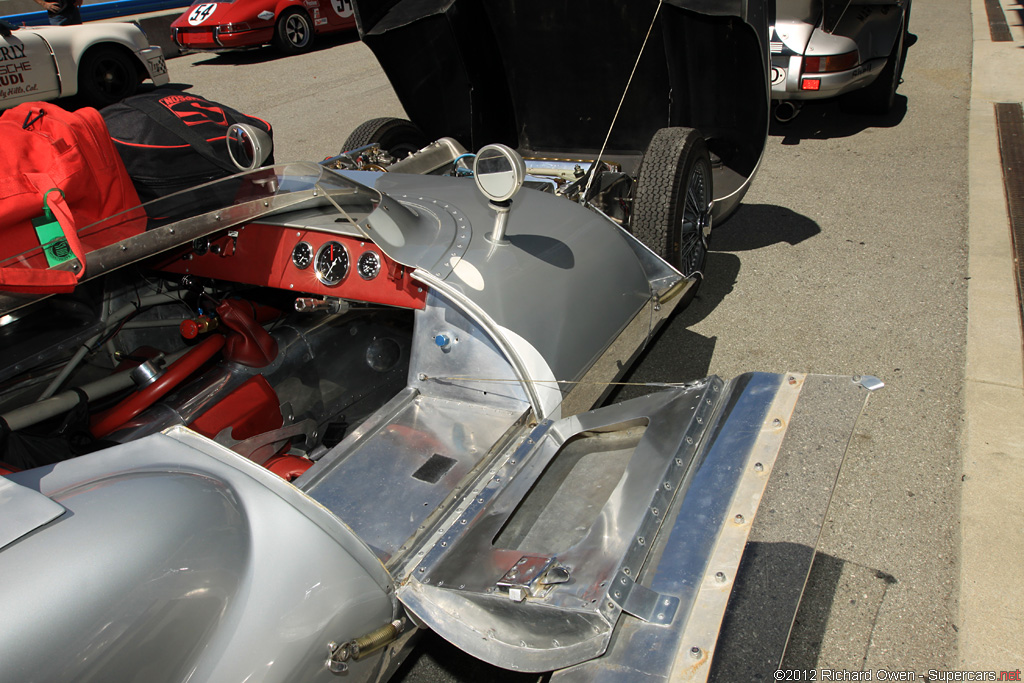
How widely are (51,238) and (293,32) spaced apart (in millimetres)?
10444

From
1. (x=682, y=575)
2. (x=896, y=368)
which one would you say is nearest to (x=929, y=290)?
(x=896, y=368)

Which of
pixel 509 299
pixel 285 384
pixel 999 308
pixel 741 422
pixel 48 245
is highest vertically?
pixel 48 245

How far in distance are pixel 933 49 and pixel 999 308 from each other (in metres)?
6.87

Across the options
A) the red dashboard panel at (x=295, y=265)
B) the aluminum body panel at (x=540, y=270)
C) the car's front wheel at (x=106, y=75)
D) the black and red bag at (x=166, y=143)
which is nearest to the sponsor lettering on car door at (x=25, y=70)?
the car's front wheel at (x=106, y=75)

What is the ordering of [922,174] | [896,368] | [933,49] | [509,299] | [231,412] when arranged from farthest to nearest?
[933,49] → [922,174] → [896,368] → [231,412] → [509,299]

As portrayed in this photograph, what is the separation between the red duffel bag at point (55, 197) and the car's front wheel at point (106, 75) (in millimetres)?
7069

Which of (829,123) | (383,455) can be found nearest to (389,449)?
(383,455)

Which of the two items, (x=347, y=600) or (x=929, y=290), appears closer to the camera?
(x=347, y=600)

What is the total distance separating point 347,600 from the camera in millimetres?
1422

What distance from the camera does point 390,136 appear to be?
437 centimetres

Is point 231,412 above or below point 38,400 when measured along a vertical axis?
below

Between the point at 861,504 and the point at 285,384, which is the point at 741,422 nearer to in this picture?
the point at 861,504

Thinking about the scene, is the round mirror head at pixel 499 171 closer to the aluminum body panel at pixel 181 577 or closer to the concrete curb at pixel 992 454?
the aluminum body panel at pixel 181 577

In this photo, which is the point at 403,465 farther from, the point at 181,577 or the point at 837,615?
the point at 837,615
